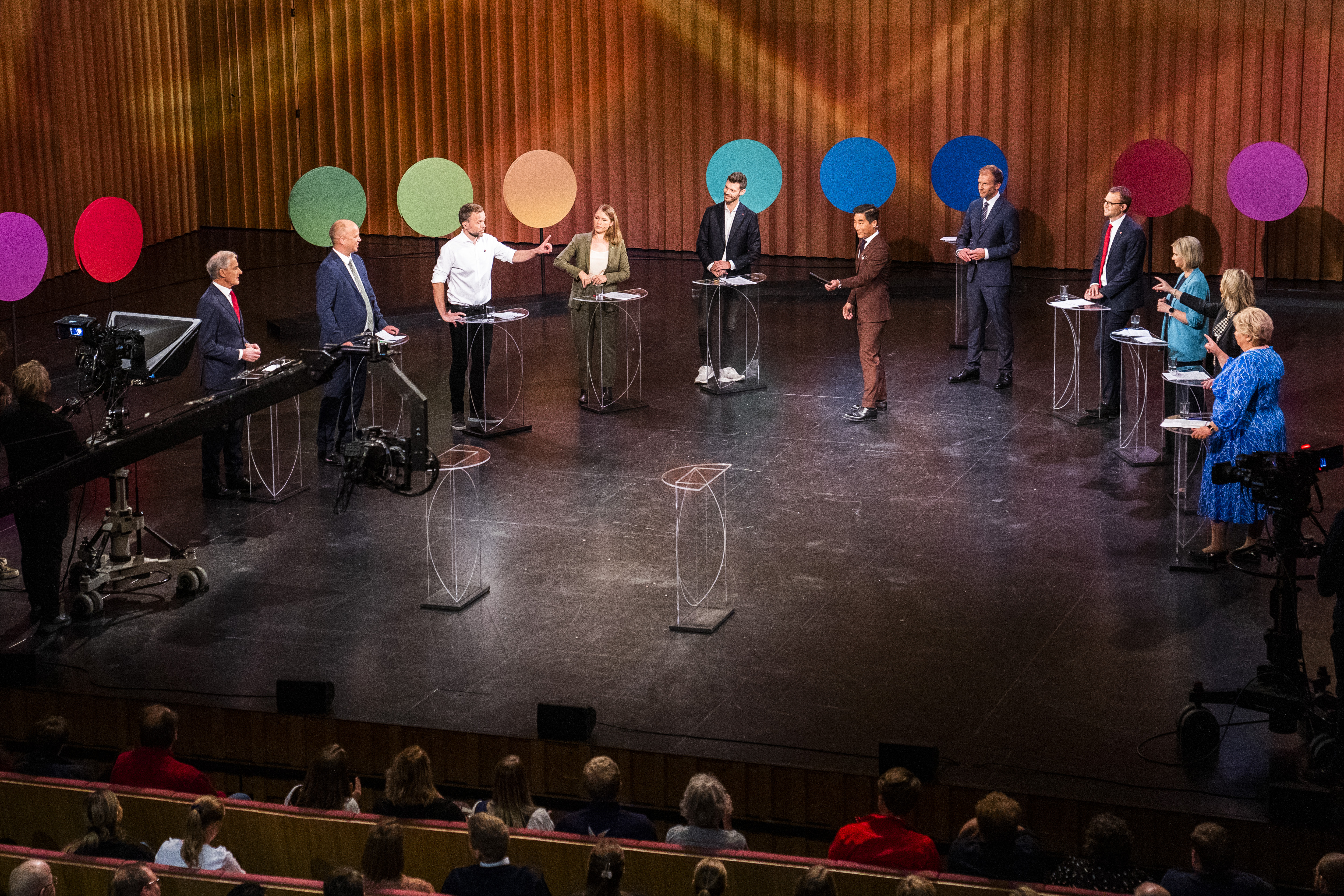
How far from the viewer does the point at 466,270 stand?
9297 mm

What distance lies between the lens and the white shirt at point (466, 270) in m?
9.29

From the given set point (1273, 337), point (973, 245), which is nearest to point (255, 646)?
point (973, 245)

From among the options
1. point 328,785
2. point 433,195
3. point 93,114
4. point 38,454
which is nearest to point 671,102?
point 433,195

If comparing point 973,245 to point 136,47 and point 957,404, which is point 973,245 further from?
point 136,47

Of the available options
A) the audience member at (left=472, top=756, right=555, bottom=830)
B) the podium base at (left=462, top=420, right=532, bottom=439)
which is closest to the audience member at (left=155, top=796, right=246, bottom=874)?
the audience member at (left=472, top=756, right=555, bottom=830)

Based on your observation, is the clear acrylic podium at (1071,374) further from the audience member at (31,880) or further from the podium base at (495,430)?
the audience member at (31,880)

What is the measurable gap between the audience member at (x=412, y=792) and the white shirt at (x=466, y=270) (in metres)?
5.08

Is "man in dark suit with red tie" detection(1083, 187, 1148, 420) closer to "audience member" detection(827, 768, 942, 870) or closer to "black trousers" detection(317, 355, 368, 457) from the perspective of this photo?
"black trousers" detection(317, 355, 368, 457)

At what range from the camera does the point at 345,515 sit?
8.09 meters

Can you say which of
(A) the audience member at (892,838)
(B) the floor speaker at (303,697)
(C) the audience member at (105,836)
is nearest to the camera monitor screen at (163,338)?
(B) the floor speaker at (303,697)

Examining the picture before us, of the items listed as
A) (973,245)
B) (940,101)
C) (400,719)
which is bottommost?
(400,719)

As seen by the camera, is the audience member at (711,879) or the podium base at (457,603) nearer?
the audience member at (711,879)

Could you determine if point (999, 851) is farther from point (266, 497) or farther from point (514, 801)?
point (266, 497)

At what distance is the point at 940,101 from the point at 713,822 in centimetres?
1086
